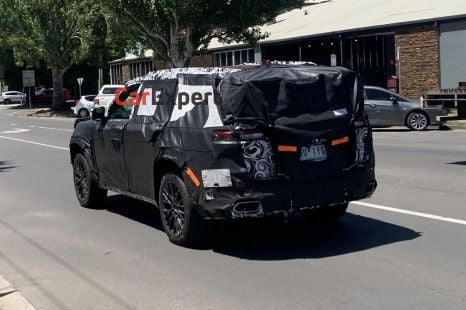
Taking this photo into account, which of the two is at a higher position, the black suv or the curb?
the black suv

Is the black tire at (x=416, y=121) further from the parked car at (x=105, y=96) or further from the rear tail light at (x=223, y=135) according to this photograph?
the parked car at (x=105, y=96)

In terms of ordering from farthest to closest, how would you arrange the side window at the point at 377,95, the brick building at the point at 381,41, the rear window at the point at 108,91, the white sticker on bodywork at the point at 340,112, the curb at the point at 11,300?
the rear window at the point at 108,91 → the brick building at the point at 381,41 → the side window at the point at 377,95 → the white sticker on bodywork at the point at 340,112 → the curb at the point at 11,300

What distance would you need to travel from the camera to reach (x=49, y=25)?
1702 inches

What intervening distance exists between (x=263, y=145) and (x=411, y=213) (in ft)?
9.66

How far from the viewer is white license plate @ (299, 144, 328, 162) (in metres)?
6.77

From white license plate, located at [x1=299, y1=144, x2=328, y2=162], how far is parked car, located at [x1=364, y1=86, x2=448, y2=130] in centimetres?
1694

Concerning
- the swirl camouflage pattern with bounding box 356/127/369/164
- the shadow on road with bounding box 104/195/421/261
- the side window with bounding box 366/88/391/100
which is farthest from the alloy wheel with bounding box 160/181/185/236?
the side window with bounding box 366/88/391/100

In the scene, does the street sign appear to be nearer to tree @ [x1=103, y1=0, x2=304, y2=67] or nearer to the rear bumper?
tree @ [x1=103, y1=0, x2=304, y2=67]

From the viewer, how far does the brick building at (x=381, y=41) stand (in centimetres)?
2928

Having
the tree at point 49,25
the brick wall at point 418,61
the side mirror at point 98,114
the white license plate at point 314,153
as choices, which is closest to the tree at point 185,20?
the brick wall at point 418,61

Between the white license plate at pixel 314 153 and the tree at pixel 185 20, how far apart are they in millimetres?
25943

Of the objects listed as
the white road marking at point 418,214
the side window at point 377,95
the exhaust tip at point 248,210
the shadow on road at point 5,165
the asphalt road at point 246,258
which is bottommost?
the asphalt road at point 246,258

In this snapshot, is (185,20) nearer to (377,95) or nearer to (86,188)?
(377,95)

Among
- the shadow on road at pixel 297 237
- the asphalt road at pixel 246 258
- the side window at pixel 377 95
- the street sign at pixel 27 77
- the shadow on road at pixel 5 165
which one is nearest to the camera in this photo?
the asphalt road at pixel 246 258
